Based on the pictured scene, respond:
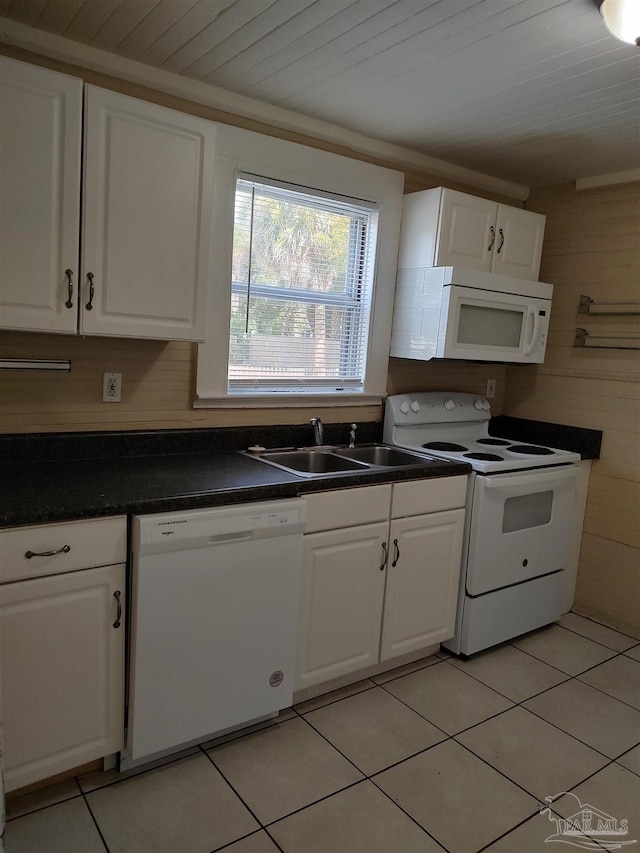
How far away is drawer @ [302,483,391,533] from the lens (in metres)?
2.26

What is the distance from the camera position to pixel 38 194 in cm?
183

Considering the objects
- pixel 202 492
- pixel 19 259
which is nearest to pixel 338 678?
pixel 202 492

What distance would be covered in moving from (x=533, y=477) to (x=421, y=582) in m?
0.74

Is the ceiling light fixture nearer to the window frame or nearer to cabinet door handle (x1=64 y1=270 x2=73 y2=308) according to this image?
the window frame

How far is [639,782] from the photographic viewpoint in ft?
6.93

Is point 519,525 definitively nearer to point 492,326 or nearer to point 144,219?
point 492,326

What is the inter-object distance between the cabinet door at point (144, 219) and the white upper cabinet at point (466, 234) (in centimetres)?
117

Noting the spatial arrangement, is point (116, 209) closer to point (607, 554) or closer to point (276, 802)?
point (276, 802)

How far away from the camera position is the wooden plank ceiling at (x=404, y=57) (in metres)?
1.80

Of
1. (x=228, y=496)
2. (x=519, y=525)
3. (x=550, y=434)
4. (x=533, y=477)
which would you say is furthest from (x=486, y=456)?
(x=228, y=496)

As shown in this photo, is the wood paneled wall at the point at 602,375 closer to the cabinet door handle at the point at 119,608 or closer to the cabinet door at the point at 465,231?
the cabinet door at the point at 465,231

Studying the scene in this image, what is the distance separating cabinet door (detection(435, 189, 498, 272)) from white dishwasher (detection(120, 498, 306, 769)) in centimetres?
149

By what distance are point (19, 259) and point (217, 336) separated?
0.89 meters

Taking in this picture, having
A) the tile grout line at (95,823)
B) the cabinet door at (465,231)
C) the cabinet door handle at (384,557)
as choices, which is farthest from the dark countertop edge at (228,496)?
the cabinet door at (465,231)
